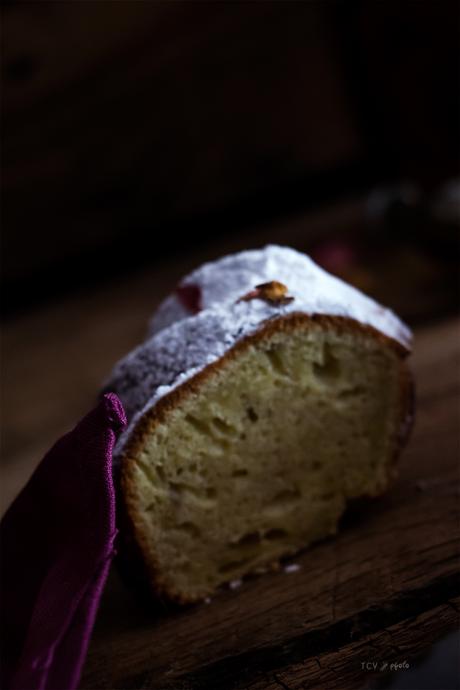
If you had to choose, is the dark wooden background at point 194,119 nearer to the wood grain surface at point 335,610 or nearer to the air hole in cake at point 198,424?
the wood grain surface at point 335,610

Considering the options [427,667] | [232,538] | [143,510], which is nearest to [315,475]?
[232,538]

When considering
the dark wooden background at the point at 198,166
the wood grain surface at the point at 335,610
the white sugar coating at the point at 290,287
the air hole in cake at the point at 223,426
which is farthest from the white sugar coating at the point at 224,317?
the dark wooden background at the point at 198,166

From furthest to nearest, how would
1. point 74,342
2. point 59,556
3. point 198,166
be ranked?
point 198,166 < point 74,342 < point 59,556

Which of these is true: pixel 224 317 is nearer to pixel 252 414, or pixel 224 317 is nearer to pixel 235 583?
pixel 252 414

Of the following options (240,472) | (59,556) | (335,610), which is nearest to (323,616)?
(335,610)

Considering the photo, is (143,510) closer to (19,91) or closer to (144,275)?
(144,275)

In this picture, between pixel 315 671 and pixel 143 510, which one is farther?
pixel 143 510
